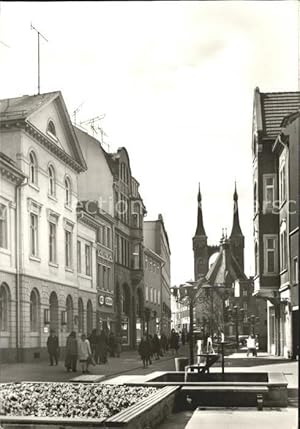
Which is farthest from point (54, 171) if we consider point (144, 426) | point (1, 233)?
point (144, 426)

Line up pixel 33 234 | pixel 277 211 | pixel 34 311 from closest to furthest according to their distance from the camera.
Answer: pixel 277 211, pixel 33 234, pixel 34 311

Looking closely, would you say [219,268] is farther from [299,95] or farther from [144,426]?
[299,95]

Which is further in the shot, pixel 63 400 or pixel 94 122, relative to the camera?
pixel 63 400

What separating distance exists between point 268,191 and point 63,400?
115 inches

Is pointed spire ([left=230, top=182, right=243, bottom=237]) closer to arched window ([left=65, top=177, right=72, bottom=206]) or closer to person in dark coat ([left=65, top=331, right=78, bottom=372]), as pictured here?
arched window ([left=65, top=177, right=72, bottom=206])

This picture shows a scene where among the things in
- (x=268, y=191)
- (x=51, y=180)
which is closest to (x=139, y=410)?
(x=51, y=180)

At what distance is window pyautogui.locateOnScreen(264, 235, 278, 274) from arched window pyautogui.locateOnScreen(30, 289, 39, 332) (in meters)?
2.21

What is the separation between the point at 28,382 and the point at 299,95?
148 inches

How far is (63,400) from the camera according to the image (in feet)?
24.2

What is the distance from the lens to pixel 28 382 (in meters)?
7.24

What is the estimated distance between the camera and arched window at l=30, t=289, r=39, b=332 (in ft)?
22.8

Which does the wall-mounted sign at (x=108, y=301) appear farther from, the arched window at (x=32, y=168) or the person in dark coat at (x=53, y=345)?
the arched window at (x=32, y=168)

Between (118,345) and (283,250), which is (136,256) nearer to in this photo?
(118,345)

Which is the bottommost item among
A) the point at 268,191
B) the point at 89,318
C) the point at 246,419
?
the point at 246,419
